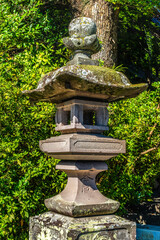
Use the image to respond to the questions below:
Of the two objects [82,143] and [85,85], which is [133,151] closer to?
[82,143]

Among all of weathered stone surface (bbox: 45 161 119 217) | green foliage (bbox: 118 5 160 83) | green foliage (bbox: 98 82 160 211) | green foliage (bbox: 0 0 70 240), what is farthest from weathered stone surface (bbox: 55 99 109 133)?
green foliage (bbox: 118 5 160 83)

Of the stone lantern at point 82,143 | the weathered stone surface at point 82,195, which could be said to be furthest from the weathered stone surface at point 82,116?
the weathered stone surface at point 82,195

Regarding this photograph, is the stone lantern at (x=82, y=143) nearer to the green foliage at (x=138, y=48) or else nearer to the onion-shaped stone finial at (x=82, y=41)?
the onion-shaped stone finial at (x=82, y=41)

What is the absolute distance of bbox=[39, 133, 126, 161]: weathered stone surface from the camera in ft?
7.02

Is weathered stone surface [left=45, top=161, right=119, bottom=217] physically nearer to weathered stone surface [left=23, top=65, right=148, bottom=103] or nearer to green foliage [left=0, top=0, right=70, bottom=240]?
weathered stone surface [left=23, top=65, right=148, bottom=103]

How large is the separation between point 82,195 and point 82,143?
0.40 meters

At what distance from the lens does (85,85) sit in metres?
2.11

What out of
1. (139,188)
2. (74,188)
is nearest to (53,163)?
(74,188)

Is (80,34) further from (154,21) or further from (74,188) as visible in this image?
(154,21)

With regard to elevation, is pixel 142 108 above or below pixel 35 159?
above

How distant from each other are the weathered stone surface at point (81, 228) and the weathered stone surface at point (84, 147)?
45cm

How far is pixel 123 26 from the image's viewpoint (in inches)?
259

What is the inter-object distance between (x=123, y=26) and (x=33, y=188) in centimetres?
442

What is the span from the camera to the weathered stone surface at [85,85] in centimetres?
207
